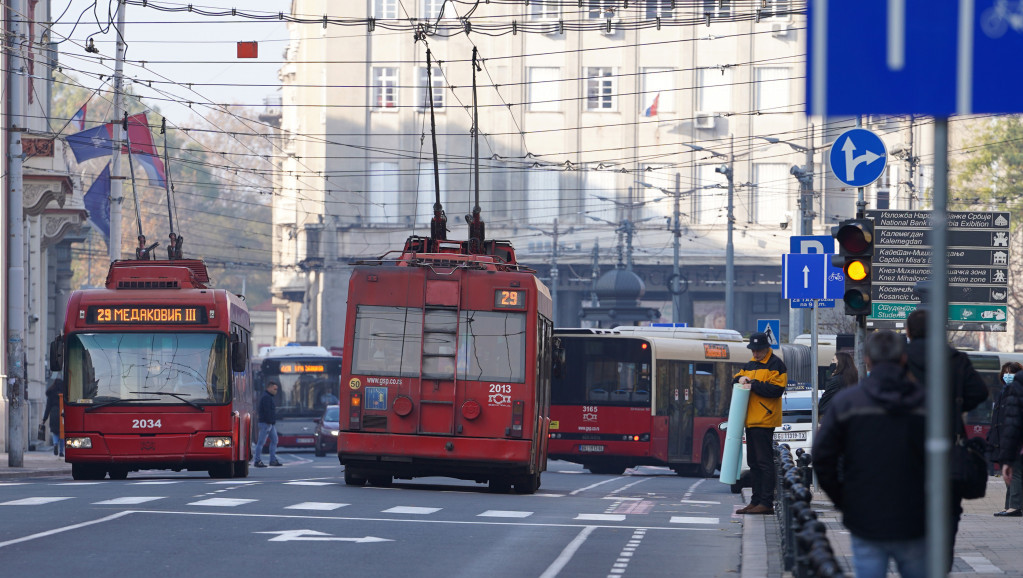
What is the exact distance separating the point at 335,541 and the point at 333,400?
3679cm

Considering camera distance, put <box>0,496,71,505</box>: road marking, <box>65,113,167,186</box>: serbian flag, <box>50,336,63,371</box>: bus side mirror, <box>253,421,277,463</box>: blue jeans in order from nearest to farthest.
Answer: <box>0,496,71,505</box>: road marking
<box>50,336,63,371</box>: bus side mirror
<box>65,113,167,186</box>: serbian flag
<box>253,421,277,463</box>: blue jeans

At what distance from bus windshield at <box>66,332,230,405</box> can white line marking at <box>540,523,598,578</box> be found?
8904 millimetres

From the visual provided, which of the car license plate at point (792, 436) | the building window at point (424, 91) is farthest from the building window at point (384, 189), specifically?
the car license plate at point (792, 436)

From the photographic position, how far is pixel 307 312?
3140 inches

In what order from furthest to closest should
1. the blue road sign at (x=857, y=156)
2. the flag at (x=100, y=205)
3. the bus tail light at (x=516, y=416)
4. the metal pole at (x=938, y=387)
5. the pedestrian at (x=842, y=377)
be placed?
the flag at (x=100, y=205) → the bus tail light at (x=516, y=416) → the pedestrian at (x=842, y=377) → the blue road sign at (x=857, y=156) → the metal pole at (x=938, y=387)

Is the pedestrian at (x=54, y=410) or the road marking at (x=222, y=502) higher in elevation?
the road marking at (x=222, y=502)

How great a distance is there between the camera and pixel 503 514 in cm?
1814

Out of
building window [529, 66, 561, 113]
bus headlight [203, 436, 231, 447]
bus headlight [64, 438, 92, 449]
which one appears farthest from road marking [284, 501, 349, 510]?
A: building window [529, 66, 561, 113]

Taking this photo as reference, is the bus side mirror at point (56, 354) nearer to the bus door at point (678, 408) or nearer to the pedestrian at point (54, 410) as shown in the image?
the bus door at point (678, 408)

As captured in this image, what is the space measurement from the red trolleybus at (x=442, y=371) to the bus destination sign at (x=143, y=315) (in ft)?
10.5

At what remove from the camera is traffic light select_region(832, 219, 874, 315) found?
16125mm

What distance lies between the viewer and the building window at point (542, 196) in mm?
74562

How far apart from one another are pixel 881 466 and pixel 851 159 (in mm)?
11362

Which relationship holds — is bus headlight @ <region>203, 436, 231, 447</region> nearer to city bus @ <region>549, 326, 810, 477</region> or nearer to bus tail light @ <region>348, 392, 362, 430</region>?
bus tail light @ <region>348, 392, 362, 430</region>
